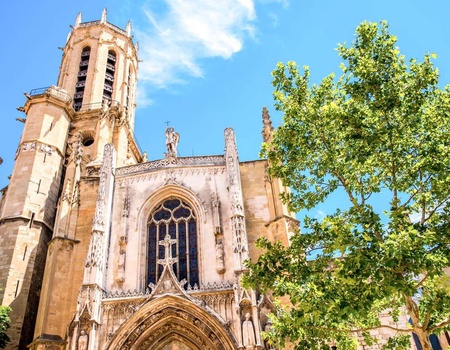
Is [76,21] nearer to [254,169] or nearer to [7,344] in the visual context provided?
[254,169]

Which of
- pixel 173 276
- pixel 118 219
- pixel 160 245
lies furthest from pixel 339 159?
pixel 118 219

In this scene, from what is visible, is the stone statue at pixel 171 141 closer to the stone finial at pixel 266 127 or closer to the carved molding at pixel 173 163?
the carved molding at pixel 173 163

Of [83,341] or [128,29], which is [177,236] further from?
[128,29]

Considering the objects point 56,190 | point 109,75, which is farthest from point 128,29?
point 56,190

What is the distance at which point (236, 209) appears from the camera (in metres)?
16.4

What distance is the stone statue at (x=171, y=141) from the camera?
20266 mm

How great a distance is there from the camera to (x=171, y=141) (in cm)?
2062

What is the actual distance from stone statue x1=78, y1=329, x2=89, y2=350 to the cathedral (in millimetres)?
40

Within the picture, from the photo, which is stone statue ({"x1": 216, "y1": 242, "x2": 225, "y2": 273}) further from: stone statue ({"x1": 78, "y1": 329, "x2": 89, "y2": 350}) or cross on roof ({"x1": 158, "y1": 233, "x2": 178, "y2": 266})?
stone statue ({"x1": 78, "y1": 329, "x2": 89, "y2": 350})

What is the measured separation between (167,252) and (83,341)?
419 centimetres

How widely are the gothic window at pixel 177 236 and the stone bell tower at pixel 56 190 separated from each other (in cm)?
294

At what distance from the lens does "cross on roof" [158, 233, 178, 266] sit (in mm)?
15930

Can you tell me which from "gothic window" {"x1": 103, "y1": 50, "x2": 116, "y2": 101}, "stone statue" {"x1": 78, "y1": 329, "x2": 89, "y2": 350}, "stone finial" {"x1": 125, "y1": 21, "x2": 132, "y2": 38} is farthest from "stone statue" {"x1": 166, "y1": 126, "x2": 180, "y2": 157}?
"stone finial" {"x1": 125, "y1": 21, "x2": 132, "y2": 38}

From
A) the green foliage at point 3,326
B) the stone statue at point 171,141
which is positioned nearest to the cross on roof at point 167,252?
the stone statue at point 171,141
